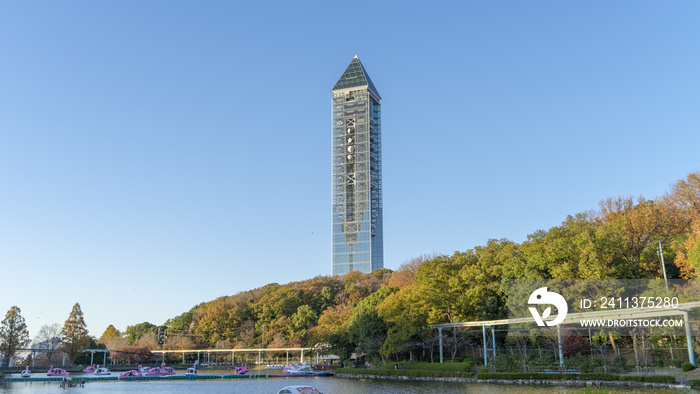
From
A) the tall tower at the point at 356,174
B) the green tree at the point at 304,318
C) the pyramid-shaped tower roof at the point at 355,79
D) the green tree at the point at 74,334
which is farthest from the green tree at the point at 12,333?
the pyramid-shaped tower roof at the point at 355,79

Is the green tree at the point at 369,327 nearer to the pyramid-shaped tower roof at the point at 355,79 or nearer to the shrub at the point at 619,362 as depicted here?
the shrub at the point at 619,362

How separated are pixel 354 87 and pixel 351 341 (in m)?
Answer: 130

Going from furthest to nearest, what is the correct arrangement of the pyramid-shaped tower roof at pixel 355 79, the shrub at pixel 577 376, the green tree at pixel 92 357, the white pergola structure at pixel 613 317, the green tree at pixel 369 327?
the pyramid-shaped tower roof at pixel 355 79 < the green tree at pixel 92 357 < the green tree at pixel 369 327 < the white pergola structure at pixel 613 317 < the shrub at pixel 577 376

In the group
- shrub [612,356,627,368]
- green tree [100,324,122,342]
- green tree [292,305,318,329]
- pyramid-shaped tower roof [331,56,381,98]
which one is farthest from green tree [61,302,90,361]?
pyramid-shaped tower roof [331,56,381,98]

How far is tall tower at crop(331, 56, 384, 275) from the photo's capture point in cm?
17012

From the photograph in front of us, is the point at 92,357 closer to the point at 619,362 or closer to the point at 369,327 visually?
the point at 369,327

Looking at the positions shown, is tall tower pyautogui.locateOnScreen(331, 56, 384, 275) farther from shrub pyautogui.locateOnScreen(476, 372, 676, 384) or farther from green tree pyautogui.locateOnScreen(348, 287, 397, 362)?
shrub pyautogui.locateOnScreen(476, 372, 676, 384)

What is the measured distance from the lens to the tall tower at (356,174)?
170 metres

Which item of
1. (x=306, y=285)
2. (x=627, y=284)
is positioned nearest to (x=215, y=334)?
(x=306, y=285)

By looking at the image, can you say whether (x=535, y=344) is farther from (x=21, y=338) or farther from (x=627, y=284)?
(x=21, y=338)

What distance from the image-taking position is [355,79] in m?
186

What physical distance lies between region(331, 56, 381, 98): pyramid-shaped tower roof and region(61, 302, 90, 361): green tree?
11905 centimetres

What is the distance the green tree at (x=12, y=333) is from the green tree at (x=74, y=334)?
9940 millimetres

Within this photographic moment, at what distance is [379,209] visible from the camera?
17688cm
